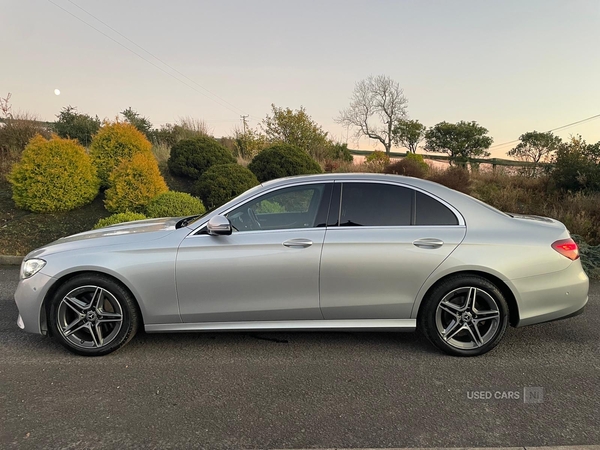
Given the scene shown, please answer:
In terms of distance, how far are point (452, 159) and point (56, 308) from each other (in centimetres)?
2811

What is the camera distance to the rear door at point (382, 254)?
10.9 ft

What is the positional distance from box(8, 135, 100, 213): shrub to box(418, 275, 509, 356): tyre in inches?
307

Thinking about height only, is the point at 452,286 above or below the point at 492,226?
below

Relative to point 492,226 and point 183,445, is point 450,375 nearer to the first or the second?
point 492,226

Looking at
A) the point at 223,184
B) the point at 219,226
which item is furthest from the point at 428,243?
the point at 223,184

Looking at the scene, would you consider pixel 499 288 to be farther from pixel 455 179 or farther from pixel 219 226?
pixel 455 179

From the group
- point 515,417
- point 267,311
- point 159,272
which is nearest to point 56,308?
point 159,272

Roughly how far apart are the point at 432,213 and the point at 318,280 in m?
1.16

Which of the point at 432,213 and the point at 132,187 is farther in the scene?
the point at 132,187

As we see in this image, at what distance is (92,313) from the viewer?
3.39m

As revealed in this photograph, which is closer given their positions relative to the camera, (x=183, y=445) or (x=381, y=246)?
(x=183, y=445)

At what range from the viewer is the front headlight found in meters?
3.39

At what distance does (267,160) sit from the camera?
419 inches

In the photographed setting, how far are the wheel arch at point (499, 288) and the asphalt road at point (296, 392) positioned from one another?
0.38 meters
